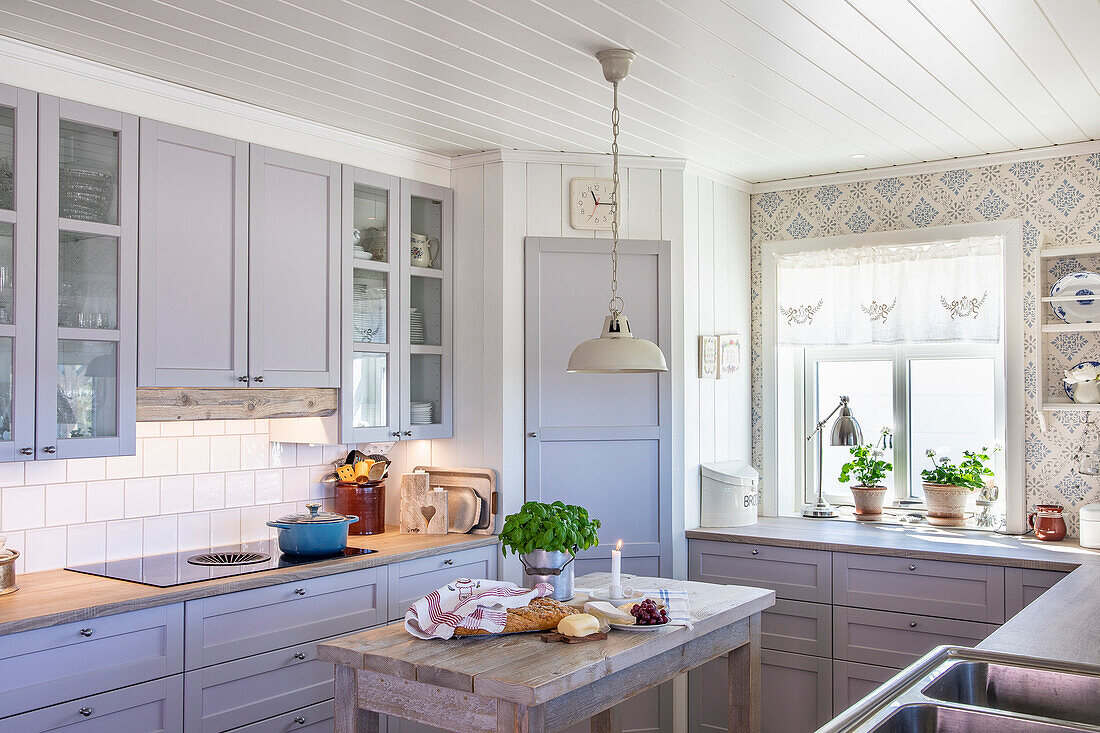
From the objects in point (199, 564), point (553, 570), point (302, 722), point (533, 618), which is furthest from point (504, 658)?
point (199, 564)

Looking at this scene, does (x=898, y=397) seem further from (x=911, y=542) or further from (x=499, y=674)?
(x=499, y=674)

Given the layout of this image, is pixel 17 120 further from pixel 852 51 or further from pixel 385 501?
pixel 852 51

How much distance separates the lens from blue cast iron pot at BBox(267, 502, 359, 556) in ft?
11.0

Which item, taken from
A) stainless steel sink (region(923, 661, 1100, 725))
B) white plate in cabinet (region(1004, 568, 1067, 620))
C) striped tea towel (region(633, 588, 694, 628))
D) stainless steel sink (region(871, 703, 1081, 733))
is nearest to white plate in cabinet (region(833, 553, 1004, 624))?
white plate in cabinet (region(1004, 568, 1067, 620))

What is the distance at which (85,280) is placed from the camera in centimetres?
296

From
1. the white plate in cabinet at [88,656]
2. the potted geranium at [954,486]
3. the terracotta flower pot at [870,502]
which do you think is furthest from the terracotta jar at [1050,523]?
the white plate in cabinet at [88,656]

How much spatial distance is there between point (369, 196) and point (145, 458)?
1.36 meters

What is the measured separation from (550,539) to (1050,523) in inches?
94.6

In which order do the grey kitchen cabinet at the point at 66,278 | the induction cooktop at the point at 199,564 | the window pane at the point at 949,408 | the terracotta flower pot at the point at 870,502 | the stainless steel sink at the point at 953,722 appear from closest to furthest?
1. the stainless steel sink at the point at 953,722
2. the grey kitchen cabinet at the point at 66,278
3. the induction cooktop at the point at 199,564
4. the window pane at the point at 949,408
5. the terracotta flower pot at the point at 870,502

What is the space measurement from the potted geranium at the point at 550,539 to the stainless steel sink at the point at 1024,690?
1.17 meters

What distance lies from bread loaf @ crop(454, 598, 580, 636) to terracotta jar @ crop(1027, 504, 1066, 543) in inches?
94.3

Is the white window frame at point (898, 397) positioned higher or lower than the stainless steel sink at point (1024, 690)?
higher

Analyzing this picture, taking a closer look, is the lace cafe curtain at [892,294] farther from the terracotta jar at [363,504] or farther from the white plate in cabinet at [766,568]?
the terracotta jar at [363,504]

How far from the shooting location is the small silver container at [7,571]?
107 inches
